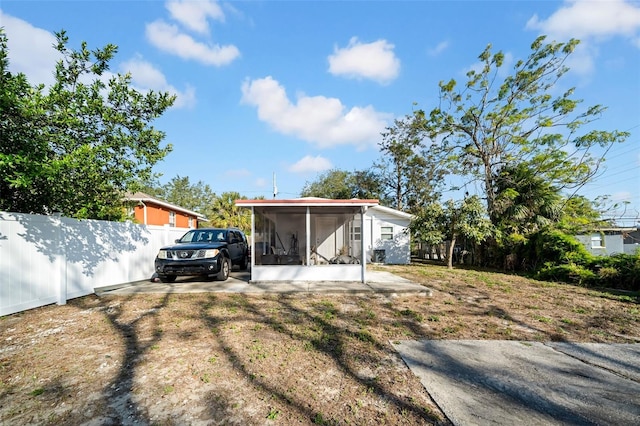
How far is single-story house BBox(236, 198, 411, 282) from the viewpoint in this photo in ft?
28.6

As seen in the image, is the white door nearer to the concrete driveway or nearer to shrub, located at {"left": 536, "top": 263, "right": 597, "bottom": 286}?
shrub, located at {"left": 536, "top": 263, "right": 597, "bottom": 286}

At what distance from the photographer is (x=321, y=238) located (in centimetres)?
1334

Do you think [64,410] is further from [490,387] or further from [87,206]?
Result: [87,206]

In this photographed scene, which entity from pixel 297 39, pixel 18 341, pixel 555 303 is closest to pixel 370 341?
pixel 18 341

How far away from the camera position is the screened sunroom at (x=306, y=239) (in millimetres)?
8633

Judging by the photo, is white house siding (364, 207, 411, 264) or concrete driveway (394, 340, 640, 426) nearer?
concrete driveway (394, 340, 640, 426)

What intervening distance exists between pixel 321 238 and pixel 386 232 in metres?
5.22

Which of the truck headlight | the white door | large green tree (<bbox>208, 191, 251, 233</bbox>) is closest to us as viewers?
the truck headlight

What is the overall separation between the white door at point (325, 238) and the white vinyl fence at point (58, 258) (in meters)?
6.82

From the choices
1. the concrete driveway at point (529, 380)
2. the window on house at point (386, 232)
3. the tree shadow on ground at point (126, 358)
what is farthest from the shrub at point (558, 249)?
the tree shadow on ground at point (126, 358)

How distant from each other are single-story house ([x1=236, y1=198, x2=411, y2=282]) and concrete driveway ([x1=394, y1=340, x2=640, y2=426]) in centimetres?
455

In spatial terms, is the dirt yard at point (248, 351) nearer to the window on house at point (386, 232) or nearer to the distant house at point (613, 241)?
the distant house at point (613, 241)

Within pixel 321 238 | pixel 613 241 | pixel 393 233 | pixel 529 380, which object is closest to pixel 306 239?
pixel 321 238

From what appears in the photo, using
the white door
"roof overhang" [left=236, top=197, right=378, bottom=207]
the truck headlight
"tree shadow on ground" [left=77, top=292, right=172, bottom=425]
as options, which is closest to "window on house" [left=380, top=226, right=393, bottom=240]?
the white door
